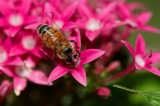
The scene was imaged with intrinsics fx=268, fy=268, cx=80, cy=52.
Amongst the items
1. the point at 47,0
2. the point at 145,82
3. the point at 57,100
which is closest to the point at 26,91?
the point at 57,100

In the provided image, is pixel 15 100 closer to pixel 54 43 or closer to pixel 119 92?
pixel 54 43

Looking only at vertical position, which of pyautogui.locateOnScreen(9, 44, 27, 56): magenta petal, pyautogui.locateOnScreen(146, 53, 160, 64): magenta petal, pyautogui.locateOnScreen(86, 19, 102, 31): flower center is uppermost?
pyautogui.locateOnScreen(86, 19, 102, 31): flower center

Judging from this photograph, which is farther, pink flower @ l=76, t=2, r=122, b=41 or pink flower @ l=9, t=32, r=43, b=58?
pink flower @ l=76, t=2, r=122, b=41

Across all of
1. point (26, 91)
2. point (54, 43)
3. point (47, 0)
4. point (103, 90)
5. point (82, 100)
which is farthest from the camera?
point (82, 100)

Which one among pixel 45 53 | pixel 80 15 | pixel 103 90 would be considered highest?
pixel 80 15

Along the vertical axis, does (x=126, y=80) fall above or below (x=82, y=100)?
above

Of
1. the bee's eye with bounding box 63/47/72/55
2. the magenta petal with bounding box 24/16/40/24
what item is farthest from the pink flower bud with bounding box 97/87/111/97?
the magenta petal with bounding box 24/16/40/24

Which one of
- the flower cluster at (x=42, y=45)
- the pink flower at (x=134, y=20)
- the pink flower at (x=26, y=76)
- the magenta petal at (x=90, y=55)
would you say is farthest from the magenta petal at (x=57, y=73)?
the pink flower at (x=134, y=20)

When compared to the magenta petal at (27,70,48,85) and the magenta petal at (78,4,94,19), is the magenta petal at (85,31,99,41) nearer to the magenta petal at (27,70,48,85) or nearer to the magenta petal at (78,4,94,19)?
the magenta petal at (78,4,94,19)
